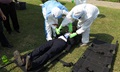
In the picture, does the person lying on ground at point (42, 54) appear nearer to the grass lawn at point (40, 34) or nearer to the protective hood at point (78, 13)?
the grass lawn at point (40, 34)

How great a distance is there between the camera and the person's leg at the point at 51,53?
4528 millimetres

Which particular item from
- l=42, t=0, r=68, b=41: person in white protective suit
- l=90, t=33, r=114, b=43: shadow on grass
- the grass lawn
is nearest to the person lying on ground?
the grass lawn

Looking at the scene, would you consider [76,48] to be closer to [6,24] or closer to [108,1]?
[6,24]

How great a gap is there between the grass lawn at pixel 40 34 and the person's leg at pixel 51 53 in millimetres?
285

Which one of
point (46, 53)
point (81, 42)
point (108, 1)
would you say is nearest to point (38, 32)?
point (81, 42)

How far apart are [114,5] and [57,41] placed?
7.18 meters

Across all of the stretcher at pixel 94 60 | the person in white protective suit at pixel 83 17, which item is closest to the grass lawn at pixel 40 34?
the stretcher at pixel 94 60

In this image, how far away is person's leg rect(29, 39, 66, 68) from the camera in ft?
14.9

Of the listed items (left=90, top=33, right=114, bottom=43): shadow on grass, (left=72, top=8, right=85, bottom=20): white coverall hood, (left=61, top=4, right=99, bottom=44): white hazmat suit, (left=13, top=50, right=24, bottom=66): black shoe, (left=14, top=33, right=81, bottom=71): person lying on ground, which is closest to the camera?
(left=14, top=33, right=81, bottom=71): person lying on ground

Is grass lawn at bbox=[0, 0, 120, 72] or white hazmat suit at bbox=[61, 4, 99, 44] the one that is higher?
white hazmat suit at bbox=[61, 4, 99, 44]

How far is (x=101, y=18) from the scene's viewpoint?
8.73 meters

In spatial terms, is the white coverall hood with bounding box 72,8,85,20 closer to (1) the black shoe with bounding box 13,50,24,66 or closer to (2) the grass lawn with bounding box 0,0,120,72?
(2) the grass lawn with bounding box 0,0,120,72

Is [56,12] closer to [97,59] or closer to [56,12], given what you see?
[56,12]

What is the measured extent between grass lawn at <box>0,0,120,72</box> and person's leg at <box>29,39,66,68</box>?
11.2 inches
